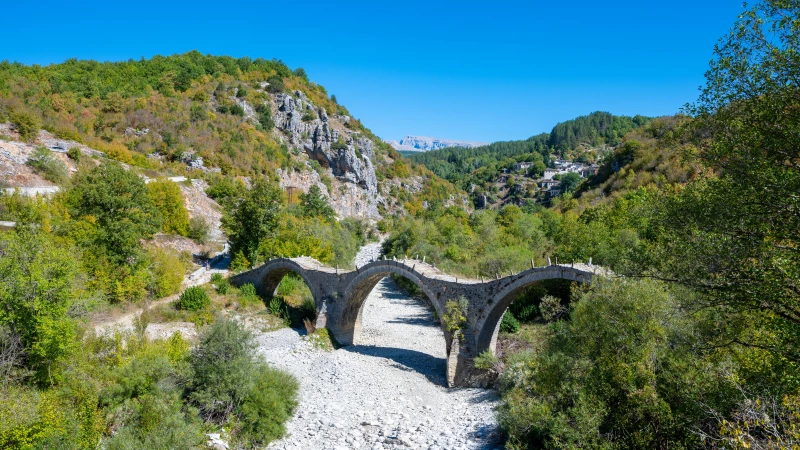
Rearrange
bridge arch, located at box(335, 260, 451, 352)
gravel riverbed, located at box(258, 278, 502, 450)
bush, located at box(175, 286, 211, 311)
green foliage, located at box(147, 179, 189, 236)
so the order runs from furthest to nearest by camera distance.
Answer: green foliage, located at box(147, 179, 189, 236) < bush, located at box(175, 286, 211, 311) < bridge arch, located at box(335, 260, 451, 352) < gravel riverbed, located at box(258, 278, 502, 450)

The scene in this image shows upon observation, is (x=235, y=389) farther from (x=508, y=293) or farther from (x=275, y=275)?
(x=275, y=275)

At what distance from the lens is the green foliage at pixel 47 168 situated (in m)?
32.2

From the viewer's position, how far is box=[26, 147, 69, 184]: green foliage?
32156 millimetres

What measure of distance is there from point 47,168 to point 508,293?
110 ft

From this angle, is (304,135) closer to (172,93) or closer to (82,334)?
(172,93)

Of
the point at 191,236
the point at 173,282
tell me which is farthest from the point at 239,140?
the point at 173,282

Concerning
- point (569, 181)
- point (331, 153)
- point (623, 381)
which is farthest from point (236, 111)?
point (569, 181)

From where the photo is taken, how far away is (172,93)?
60.2 meters

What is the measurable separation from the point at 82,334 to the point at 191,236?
70.0ft

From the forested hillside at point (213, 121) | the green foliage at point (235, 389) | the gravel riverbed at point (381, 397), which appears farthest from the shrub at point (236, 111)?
the green foliage at point (235, 389)

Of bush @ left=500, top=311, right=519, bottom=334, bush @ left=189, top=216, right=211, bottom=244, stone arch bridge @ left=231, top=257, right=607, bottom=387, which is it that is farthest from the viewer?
bush @ left=189, top=216, right=211, bottom=244

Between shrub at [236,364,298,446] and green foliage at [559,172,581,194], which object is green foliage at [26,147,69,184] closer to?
shrub at [236,364,298,446]

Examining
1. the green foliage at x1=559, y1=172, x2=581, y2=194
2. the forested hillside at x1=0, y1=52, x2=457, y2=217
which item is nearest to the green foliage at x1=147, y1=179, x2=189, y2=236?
the forested hillside at x1=0, y1=52, x2=457, y2=217

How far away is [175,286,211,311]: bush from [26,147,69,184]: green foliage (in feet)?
50.3
